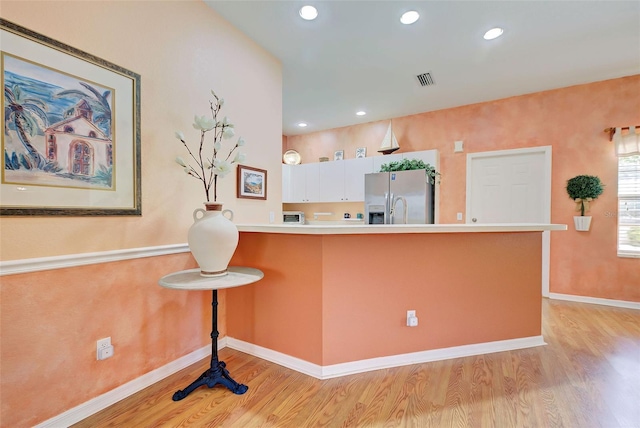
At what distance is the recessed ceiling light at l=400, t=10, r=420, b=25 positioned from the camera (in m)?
2.23

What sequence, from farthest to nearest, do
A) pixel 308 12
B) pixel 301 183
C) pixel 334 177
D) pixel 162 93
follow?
pixel 301 183, pixel 334 177, pixel 308 12, pixel 162 93

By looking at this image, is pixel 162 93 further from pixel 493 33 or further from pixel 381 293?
pixel 493 33

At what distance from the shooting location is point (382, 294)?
1.98m

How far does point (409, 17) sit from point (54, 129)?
2.54 metres

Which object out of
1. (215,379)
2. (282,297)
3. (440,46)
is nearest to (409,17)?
(440,46)

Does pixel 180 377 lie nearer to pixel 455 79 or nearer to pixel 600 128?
pixel 455 79

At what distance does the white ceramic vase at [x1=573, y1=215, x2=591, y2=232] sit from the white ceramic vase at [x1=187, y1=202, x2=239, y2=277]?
4.13 meters

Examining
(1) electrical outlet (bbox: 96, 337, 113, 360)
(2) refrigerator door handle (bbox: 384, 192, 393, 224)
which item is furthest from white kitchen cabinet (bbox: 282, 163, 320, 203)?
(1) electrical outlet (bbox: 96, 337, 113, 360)

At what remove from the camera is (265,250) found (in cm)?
211

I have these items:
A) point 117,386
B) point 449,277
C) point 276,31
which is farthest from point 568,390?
point 276,31

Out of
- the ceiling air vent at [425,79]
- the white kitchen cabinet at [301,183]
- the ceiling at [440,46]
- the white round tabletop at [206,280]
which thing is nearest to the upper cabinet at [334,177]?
the white kitchen cabinet at [301,183]

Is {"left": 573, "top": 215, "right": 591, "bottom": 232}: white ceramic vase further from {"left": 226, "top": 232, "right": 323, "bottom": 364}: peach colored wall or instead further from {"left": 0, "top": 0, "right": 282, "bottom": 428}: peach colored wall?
{"left": 0, "top": 0, "right": 282, "bottom": 428}: peach colored wall

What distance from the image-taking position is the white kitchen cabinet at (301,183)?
5191 mm

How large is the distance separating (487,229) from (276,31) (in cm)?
240
